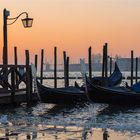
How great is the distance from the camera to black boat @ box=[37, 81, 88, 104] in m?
23.0

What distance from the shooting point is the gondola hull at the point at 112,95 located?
21625 millimetres

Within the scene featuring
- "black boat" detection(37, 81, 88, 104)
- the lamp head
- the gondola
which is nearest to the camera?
the lamp head

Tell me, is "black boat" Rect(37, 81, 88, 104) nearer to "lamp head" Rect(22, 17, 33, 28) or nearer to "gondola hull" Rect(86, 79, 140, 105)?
"gondola hull" Rect(86, 79, 140, 105)

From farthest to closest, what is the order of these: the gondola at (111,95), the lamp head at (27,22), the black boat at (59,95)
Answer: the black boat at (59,95)
the gondola at (111,95)
the lamp head at (27,22)

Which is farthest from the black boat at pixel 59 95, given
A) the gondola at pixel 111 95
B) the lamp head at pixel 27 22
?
the lamp head at pixel 27 22

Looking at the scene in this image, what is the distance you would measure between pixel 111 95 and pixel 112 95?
7 cm

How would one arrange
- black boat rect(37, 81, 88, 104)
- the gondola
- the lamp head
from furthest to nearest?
1. black boat rect(37, 81, 88, 104)
2. the gondola
3. the lamp head

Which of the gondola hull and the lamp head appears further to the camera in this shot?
the gondola hull

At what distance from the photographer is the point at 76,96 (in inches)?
952

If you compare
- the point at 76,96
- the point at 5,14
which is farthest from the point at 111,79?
the point at 5,14

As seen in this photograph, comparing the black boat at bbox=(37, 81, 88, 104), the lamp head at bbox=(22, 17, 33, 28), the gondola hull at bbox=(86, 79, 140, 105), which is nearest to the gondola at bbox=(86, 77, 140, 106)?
the gondola hull at bbox=(86, 79, 140, 105)

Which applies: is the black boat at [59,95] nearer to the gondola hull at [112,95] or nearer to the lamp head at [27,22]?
the gondola hull at [112,95]

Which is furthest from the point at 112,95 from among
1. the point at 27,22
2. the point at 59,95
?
the point at 27,22

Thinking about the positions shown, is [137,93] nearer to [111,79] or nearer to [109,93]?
[109,93]
